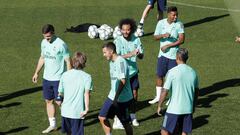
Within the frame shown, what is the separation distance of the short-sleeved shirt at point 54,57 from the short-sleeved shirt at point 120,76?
145 centimetres

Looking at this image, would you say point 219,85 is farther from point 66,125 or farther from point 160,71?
point 66,125

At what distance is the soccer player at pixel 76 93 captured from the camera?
1000 centimetres

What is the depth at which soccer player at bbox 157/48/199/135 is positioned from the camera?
10.0 metres

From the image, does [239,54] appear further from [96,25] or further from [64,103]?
[64,103]

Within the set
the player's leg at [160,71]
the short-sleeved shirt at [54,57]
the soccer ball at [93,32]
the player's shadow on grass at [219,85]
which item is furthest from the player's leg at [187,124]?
the soccer ball at [93,32]

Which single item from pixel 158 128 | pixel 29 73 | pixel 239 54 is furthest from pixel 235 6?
pixel 158 128

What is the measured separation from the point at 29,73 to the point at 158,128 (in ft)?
17.1

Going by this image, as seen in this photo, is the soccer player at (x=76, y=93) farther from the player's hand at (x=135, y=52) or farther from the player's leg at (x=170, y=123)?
the player's hand at (x=135, y=52)

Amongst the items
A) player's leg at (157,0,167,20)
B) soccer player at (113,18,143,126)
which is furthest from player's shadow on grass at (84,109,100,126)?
player's leg at (157,0,167,20)

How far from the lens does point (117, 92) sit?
34.8 feet

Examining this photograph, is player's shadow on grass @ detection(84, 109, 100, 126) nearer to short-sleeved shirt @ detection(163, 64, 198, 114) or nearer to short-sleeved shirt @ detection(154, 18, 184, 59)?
short-sleeved shirt @ detection(154, 18, 184, 59)

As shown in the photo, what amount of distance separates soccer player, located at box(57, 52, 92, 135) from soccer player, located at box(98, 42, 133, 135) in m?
0.71

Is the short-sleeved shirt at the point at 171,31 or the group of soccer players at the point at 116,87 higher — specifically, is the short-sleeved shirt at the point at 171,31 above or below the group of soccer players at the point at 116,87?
above

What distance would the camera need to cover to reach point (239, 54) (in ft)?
57.2
